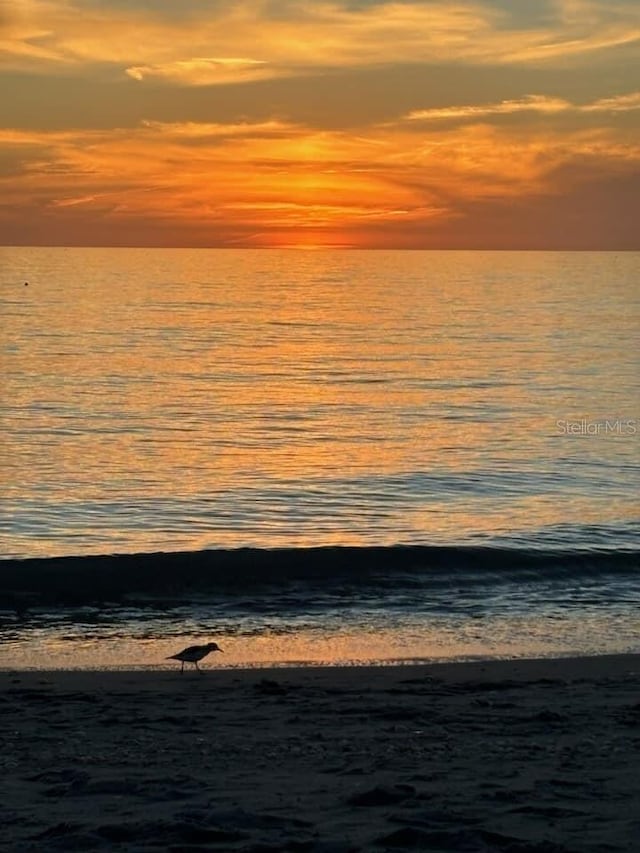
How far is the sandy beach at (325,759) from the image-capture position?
23.5ft

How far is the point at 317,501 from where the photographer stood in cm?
2598

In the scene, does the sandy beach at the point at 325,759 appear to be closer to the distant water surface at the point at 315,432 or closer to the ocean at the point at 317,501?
the ocean at the point at 317,501

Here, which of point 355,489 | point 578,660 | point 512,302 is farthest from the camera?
point 512,302

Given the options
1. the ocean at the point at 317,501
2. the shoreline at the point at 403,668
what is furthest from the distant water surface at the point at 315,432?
the shoreline at the point at 403,668

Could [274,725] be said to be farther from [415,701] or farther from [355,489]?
[355,489]

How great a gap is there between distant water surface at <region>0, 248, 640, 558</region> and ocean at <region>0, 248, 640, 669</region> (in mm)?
126

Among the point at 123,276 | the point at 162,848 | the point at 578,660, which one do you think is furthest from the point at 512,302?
the point at 162,848

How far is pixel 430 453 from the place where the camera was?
33562 millimetres

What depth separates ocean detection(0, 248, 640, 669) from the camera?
15.5 meters

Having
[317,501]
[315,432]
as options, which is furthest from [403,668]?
[315,432]

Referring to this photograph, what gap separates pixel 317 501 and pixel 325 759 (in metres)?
17.1

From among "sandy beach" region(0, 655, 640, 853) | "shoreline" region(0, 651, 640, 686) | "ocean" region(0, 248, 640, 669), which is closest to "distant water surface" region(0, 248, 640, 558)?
"ocean" region(0, 248, 640, 669)

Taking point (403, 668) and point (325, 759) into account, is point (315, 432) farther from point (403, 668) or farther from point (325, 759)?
point (325, 759)

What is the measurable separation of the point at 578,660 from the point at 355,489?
14.6 m
